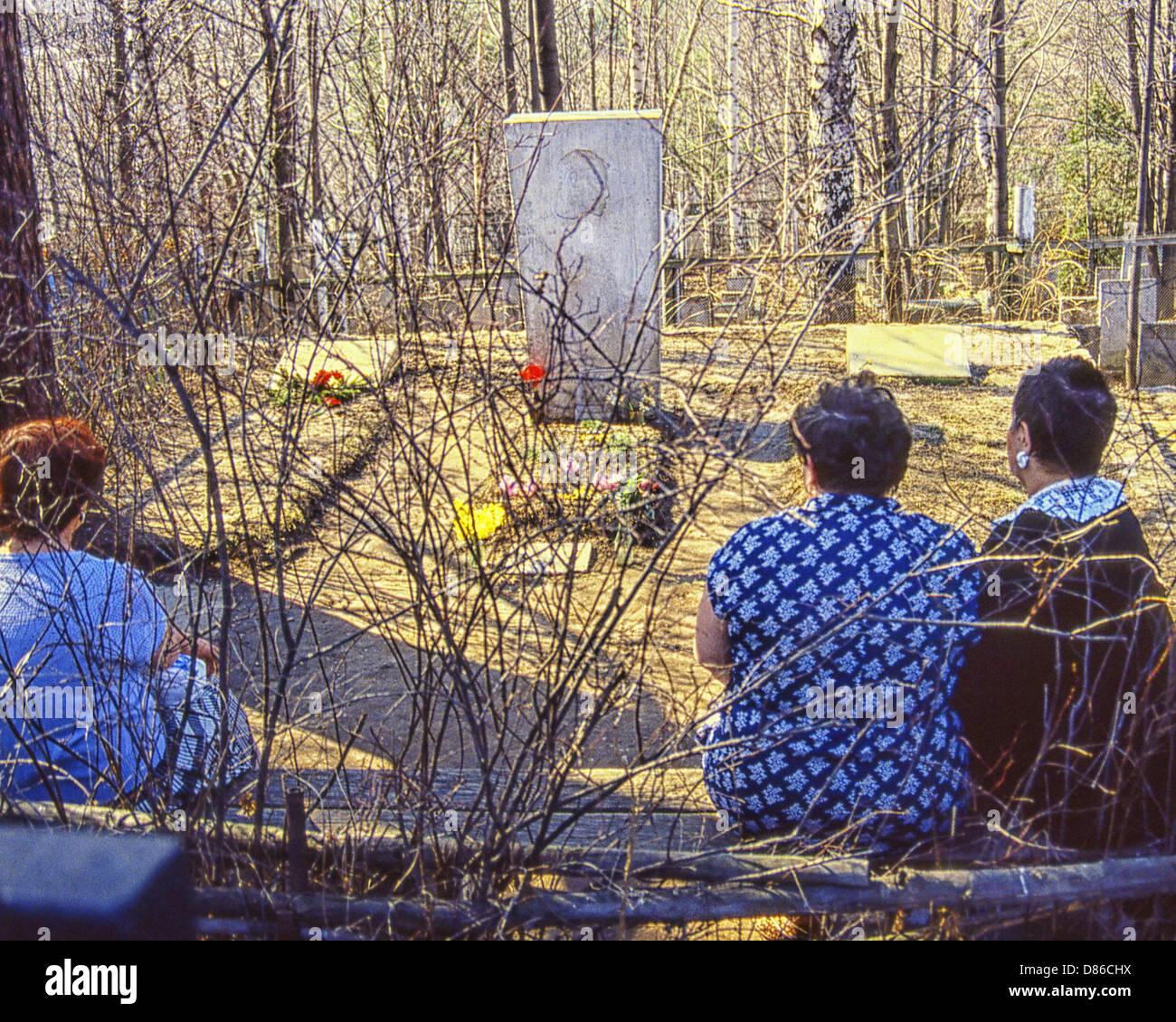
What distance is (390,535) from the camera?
2.00m

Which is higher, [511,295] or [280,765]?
[511,295]

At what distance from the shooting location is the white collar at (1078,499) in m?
2.39

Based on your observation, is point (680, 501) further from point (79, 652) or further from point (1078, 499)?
point (79, 652)

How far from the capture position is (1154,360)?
8.66 meters

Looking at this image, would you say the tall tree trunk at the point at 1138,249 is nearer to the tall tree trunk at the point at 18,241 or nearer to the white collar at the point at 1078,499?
the white collar at the point at 1078,499

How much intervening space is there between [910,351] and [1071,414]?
18.4 ft

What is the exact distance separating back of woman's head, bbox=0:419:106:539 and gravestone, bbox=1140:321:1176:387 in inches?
307

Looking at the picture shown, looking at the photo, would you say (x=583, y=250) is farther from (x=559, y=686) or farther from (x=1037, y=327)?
(x=559, y=686)

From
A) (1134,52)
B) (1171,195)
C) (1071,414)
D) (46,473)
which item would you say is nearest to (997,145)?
(1134,52)

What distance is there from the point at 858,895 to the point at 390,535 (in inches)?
38.5

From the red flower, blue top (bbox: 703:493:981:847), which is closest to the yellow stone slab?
the red flower

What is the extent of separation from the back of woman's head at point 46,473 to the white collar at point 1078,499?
1.94 meters

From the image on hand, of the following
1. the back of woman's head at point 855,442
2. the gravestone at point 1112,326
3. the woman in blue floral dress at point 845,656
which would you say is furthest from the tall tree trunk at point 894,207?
the woman in blue floral dress at point 845,656

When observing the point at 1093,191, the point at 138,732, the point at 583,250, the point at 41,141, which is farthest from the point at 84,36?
the point at 1093,191
